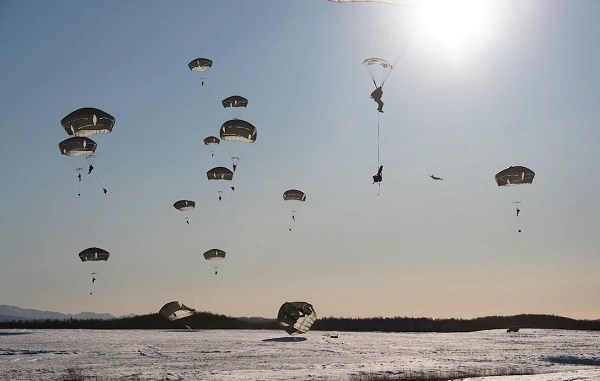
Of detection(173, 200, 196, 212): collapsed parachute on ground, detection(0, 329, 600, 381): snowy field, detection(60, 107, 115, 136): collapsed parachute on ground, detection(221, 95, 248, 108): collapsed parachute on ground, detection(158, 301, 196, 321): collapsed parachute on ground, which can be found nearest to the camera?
detection(0, 329, 600, 381): snowy field

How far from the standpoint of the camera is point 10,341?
41.0 meters

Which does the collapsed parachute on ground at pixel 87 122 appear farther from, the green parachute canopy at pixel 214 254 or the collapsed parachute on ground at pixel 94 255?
the green parachute canopy at pixel 214 254

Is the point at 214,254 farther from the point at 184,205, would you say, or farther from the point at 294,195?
the point at 294,195

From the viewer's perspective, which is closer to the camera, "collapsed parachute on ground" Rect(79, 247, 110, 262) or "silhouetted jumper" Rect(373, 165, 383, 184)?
"silhouetted jumper" Rect(373, 165, 383, 184)

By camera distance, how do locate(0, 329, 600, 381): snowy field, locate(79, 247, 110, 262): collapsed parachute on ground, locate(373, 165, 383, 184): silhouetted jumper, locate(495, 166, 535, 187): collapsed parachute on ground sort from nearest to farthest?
locate(0, 329, 600, 381): snowy field, locate(373, 165, 383, 184): silhouetted jumper, locate(495, 166, 535, 187): collapsed parachute on ground, locate(79, 247, 110, 262): collapsed parachute on ground

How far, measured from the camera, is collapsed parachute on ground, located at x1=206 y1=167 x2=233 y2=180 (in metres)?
49.8

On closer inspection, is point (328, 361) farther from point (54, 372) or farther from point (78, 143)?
point (78, 143)

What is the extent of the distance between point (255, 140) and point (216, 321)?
117 feet

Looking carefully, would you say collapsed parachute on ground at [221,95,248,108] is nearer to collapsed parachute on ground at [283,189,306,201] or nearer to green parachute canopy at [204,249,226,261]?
collapsed parachute on ground at [283,189,306,201]

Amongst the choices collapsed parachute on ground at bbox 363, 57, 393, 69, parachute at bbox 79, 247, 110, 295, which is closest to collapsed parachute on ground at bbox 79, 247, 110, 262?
parachute at bbox 79, 247, 110, 295

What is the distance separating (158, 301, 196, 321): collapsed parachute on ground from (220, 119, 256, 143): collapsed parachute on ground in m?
20.8

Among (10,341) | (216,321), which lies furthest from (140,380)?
(216,321)

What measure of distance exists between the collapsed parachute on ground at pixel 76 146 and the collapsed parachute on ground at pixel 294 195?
15.2m

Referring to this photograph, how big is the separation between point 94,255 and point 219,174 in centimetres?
1092
